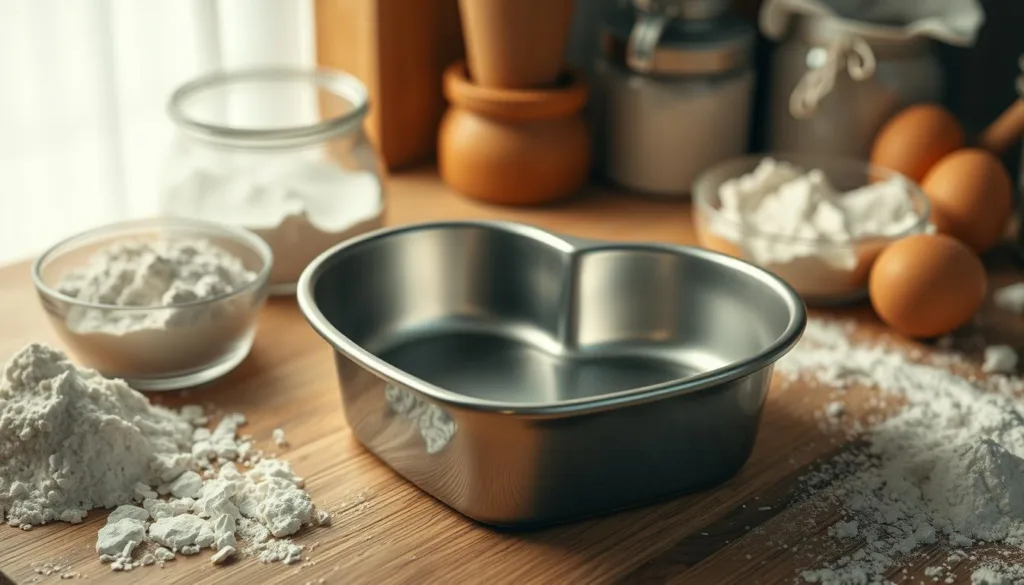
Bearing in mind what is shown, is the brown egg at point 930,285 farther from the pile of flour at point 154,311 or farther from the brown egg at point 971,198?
the pile of flour at point 154,311

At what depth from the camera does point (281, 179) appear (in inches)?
45.9

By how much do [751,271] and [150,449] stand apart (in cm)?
46

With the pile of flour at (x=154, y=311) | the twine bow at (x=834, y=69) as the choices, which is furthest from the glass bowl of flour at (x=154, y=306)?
the twine bow at (x=834, y=69)

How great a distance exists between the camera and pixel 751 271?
957 mm

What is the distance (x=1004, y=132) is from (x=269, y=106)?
0.75 metres

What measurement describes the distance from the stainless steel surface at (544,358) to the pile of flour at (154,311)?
0.09 meters

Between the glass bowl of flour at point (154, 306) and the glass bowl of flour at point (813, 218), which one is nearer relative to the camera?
the glass bowl of flour at point (154, 306)

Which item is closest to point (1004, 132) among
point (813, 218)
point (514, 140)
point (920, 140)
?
point (920, 140)

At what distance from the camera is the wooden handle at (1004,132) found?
4.09ft

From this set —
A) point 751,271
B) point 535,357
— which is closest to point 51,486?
point 535,357

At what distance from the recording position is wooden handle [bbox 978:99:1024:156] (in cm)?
125

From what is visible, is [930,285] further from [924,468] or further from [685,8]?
[685,8]

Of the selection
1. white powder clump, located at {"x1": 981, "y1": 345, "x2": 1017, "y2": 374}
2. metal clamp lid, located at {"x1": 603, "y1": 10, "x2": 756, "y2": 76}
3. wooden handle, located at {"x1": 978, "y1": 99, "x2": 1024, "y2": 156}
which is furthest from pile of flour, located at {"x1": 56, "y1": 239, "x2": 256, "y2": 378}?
wooden handle, located at {"x1": 978, "y1": 99, "x2": 1024, "y2": 156}

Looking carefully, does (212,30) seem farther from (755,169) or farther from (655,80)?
(755,169)
